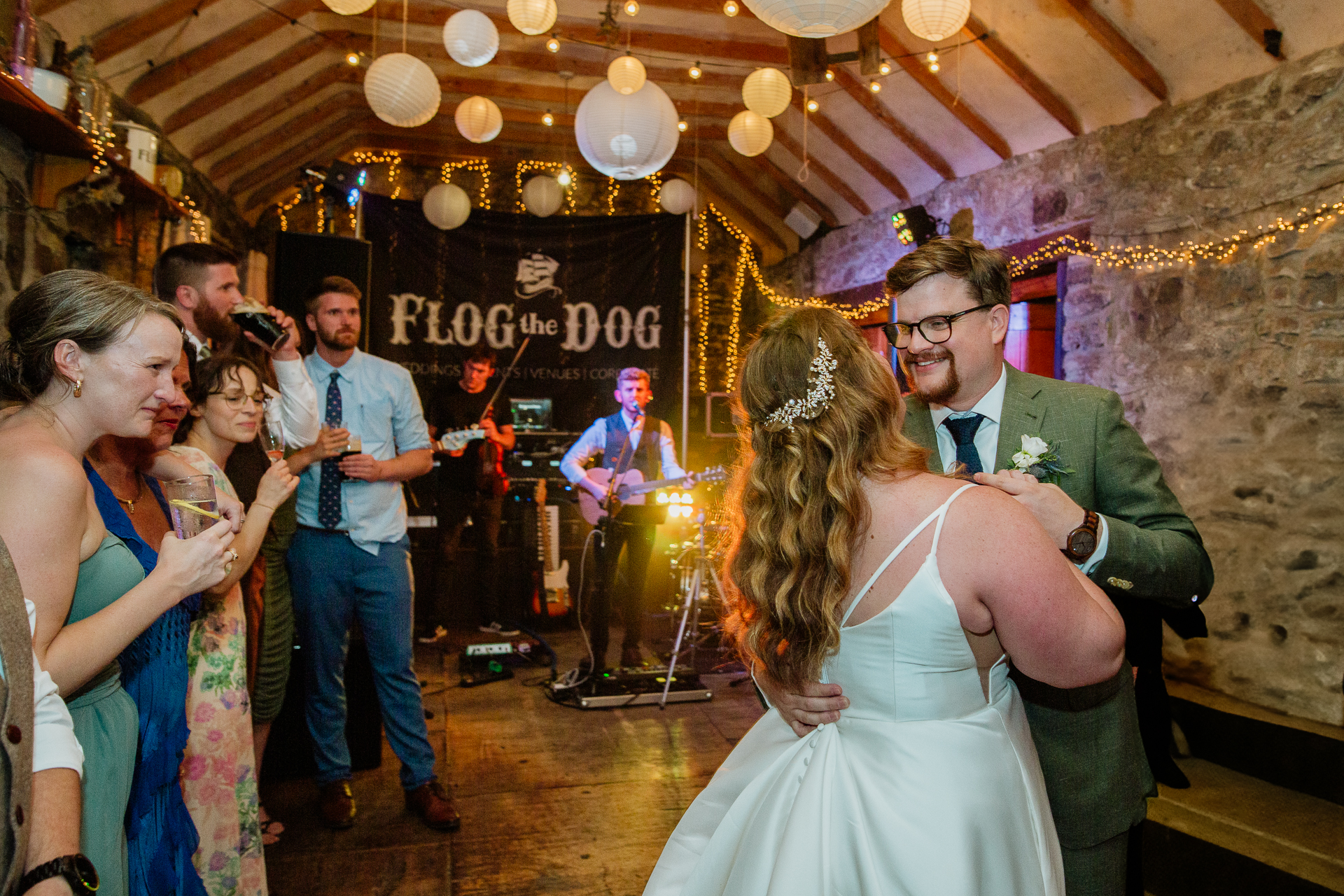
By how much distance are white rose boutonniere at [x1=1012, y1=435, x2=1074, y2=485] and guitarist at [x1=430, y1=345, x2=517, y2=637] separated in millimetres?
4947

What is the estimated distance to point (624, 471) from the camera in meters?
5.34

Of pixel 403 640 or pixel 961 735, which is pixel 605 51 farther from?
pixel 961 735

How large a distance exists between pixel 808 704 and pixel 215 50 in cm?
537

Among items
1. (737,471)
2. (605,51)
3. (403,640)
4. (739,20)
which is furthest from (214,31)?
(737,471)

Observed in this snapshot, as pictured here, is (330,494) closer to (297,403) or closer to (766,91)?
(297,403)

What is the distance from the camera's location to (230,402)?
244cm

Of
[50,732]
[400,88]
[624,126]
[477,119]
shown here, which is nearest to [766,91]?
[624,126]

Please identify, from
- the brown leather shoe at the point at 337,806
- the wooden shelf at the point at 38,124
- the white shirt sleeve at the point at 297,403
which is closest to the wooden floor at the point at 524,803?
the brown leather shoe at the point at 337,806

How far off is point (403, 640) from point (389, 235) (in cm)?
527

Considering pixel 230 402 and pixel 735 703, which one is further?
pixel 735 703

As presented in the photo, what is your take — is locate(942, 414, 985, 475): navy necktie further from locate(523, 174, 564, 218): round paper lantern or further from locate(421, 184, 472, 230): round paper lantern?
locate(421, 184, 472, 230): round paper lantern

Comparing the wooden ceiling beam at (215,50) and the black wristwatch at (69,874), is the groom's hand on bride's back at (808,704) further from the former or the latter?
the wooden ceiling beam at (215,50)

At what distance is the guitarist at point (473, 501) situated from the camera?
6.18 metres

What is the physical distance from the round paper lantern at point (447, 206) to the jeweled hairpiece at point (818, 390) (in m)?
6.06
